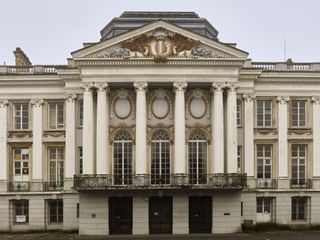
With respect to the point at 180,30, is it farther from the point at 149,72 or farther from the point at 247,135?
the point at 247,135

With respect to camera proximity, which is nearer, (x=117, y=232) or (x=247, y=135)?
(x=117, y=232)

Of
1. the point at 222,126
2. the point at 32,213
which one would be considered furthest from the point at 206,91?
the point at 32,213

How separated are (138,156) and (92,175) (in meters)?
3.43

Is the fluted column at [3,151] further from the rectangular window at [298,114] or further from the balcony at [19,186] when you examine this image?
the rectangular window at [298,114]

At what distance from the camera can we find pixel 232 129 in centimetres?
4125

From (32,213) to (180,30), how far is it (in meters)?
17.4

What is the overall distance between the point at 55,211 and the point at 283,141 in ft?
59.3

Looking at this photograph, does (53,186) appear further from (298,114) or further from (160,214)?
(298,114)

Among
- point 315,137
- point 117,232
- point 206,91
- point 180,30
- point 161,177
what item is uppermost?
point 180,30

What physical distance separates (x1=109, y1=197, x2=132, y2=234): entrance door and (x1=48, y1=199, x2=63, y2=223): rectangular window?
16.5 feet

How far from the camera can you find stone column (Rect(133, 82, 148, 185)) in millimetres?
40469

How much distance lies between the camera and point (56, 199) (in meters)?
43.9

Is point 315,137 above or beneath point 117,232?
above

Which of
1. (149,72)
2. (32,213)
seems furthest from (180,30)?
(32,213)
